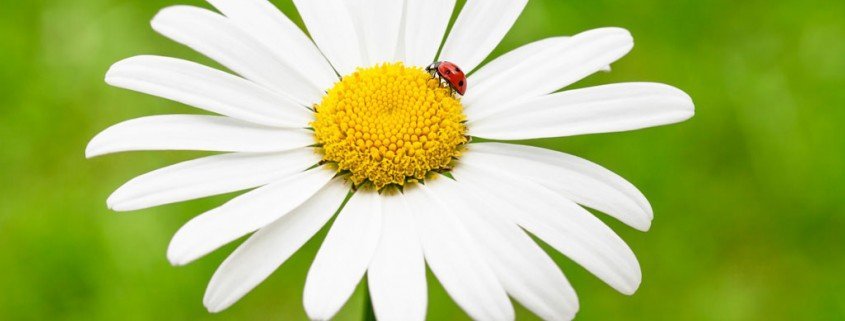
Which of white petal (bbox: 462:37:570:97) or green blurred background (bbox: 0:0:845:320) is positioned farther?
green blurred background (bbox: 0:0:845:320)

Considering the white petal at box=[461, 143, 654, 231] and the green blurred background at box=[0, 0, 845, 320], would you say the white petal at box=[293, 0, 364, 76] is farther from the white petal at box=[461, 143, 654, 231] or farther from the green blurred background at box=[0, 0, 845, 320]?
the green blurred background at box=[0, 0, 845, 320]

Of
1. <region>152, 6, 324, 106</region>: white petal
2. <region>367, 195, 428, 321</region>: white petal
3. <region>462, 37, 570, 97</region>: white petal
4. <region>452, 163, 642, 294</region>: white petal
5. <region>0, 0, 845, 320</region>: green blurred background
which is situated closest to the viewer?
<region>367, 195, 428, 321</region>: white petal

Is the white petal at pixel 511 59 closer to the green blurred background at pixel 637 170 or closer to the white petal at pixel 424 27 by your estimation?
the white petal at pixel 424 27

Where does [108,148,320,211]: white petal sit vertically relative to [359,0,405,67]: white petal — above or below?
below

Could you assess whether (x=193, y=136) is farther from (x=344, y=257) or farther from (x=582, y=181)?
(x=582, y=181)

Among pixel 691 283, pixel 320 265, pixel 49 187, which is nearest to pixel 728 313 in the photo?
pixel 691 283

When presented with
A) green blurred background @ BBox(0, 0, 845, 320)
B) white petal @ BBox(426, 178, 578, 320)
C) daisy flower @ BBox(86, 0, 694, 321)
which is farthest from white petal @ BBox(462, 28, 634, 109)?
green blurred background @ BBox(0, 0, 845, 320)

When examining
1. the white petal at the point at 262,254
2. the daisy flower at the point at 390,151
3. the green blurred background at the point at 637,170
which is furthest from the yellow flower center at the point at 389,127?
the green blurred background at the point at 637,170

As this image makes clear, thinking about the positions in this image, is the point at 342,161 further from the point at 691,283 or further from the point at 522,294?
the point at 691,283
